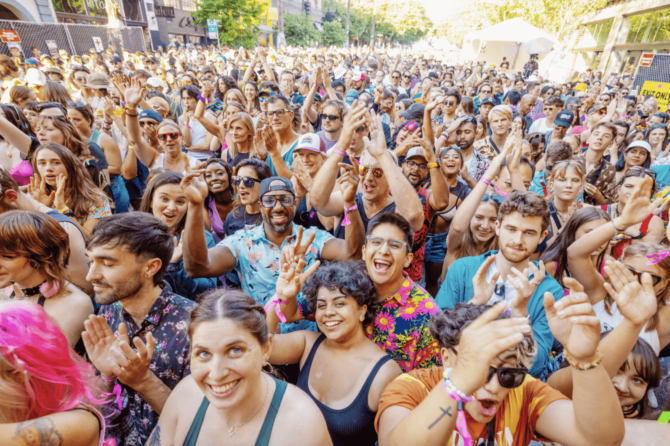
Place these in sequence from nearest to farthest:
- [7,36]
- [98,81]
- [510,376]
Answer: [510,376], [98,81], [7,36]

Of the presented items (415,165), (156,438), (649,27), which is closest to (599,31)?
(649,27)

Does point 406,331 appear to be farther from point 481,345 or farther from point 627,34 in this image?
point 627,34

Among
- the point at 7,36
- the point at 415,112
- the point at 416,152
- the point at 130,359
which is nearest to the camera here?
the point at 130,359

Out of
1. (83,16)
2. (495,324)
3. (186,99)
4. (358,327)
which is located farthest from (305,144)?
(83,16)

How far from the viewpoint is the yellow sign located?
11.0 meters

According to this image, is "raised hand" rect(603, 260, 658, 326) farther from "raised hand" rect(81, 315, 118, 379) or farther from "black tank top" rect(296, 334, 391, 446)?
"raised hand" rect(81, 315, 118, 379)

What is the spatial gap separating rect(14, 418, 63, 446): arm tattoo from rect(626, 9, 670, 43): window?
2505cm

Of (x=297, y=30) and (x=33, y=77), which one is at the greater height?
(x=297, y=30)

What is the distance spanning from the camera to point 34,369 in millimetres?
1369

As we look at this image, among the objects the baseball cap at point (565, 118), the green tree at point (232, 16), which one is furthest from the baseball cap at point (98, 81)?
the green tree at point (232, 16)

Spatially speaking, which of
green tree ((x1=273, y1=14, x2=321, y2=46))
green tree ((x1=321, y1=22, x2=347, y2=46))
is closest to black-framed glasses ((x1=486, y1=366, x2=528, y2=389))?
green tree ((x1=273, y1=14, x2=321, y2=46))

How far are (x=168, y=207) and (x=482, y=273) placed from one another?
2509mm

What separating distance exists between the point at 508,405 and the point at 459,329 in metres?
0.41

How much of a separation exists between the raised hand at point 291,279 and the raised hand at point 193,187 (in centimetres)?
94
